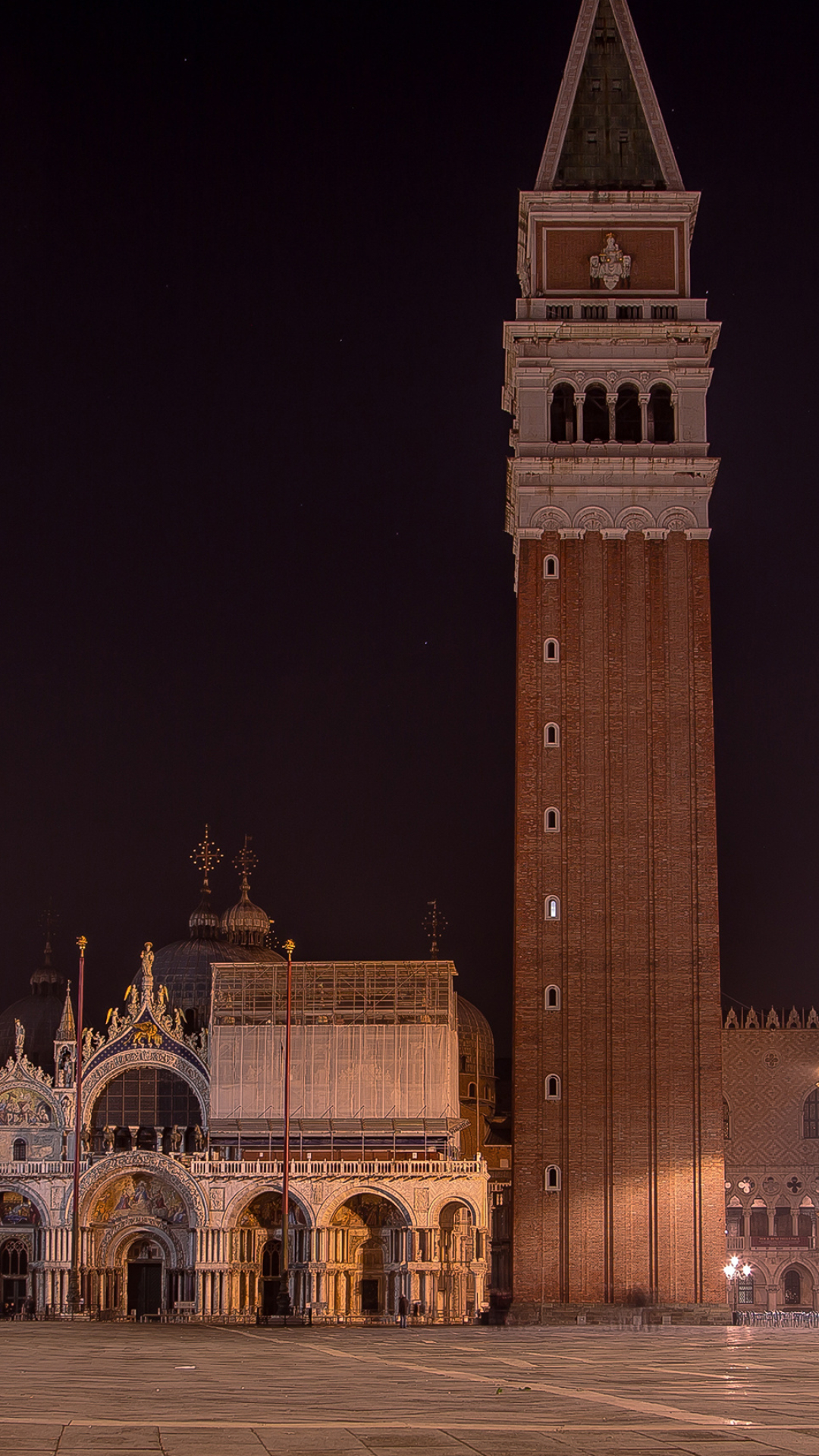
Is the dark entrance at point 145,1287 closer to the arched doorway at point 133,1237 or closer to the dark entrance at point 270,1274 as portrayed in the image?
the arched doorway at point 133,1237

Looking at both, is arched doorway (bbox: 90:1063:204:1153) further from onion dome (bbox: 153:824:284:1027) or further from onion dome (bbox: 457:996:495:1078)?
onion dome (bbox: 457:996:495:1078)

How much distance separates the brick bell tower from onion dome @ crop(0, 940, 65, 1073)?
135ft

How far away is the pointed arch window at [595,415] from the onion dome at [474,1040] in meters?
42.1

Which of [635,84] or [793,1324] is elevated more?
[635,84]

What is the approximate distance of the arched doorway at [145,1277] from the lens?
8700cm

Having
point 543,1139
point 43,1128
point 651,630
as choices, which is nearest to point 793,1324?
point 543,1139

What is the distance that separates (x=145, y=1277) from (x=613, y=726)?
3758 centimetres

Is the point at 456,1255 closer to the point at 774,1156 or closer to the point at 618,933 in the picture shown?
the point at 774,1156

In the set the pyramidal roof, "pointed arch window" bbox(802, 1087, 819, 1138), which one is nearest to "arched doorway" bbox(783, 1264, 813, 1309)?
"pointed arch window" bbox(802, 1087, 819, 1138)

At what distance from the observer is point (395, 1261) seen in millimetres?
81188

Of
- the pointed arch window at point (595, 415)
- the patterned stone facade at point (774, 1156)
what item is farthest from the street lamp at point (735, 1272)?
the pointed arch window at point (595, 415)

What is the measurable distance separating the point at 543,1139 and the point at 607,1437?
49.4 meters

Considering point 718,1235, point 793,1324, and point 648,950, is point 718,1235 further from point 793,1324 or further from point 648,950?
point 648,950

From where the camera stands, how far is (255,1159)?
84312 millimetres
